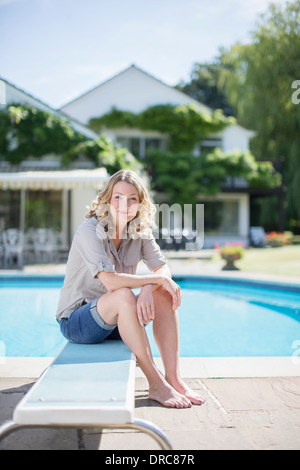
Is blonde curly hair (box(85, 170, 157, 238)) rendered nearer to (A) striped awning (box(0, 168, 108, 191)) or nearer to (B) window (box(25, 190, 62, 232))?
(A) striped awning (box(0, 168, 108, 191))

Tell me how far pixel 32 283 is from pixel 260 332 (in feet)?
16.2

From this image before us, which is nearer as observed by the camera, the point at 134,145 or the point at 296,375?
the point at 296,375

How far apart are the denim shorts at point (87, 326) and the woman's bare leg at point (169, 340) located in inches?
9.7

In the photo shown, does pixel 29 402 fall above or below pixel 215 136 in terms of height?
below

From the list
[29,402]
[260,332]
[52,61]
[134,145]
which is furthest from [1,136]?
[29,402]

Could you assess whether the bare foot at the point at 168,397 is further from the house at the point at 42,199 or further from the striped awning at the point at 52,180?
the house at the point at 42,199

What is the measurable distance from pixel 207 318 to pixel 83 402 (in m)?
4.73

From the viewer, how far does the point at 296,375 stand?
2896mm

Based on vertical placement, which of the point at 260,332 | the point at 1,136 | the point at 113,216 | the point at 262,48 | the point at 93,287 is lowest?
the point at 260,332

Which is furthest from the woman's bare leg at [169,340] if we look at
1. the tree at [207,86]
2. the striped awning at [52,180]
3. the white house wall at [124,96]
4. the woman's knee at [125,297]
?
the tree at [207,86]

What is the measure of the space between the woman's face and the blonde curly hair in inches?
1.0

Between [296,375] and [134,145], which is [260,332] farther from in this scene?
[134,145]

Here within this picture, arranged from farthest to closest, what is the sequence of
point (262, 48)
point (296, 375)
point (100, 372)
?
point (262, 48), point (296, 375), point (100, 372)

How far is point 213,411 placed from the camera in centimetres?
227
